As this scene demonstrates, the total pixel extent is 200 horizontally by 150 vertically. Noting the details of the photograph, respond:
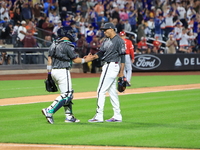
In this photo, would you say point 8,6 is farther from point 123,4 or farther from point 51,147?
point 51,147

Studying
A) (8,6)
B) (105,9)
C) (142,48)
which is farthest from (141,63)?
(8,6)

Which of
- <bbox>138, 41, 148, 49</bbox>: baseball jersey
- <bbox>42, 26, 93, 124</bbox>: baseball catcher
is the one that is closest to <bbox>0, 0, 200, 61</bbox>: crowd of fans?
<bbox>138, 41, 148, 49</bbox>: baseball jersey

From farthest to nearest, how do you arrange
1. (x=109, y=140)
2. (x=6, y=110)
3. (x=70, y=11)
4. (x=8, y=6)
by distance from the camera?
(x=70, y=11) < (x=8, y=6) < (x=6, y=110) < (x=109, y=140)

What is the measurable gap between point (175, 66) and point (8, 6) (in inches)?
410

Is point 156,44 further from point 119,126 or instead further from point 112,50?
Answer: point 119,126

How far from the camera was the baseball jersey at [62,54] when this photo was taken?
29.5ft

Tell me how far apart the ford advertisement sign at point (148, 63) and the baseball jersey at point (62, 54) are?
705 inches

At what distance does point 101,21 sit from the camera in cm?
2870

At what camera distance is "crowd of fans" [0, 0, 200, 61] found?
25781mm

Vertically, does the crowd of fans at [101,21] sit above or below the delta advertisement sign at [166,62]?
above

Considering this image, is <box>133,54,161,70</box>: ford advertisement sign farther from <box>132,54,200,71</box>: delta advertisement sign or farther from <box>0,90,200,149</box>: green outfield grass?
<box>0,90,200,149</box>: green outfield grass

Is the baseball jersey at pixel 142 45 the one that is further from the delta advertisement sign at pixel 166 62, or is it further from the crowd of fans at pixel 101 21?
the delta advertisement sign at pixel 166 62

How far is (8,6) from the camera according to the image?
26.5 m

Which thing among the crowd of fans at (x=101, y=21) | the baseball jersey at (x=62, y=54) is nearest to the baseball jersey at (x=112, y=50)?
the baseball jersey at (x=62, y=54)
